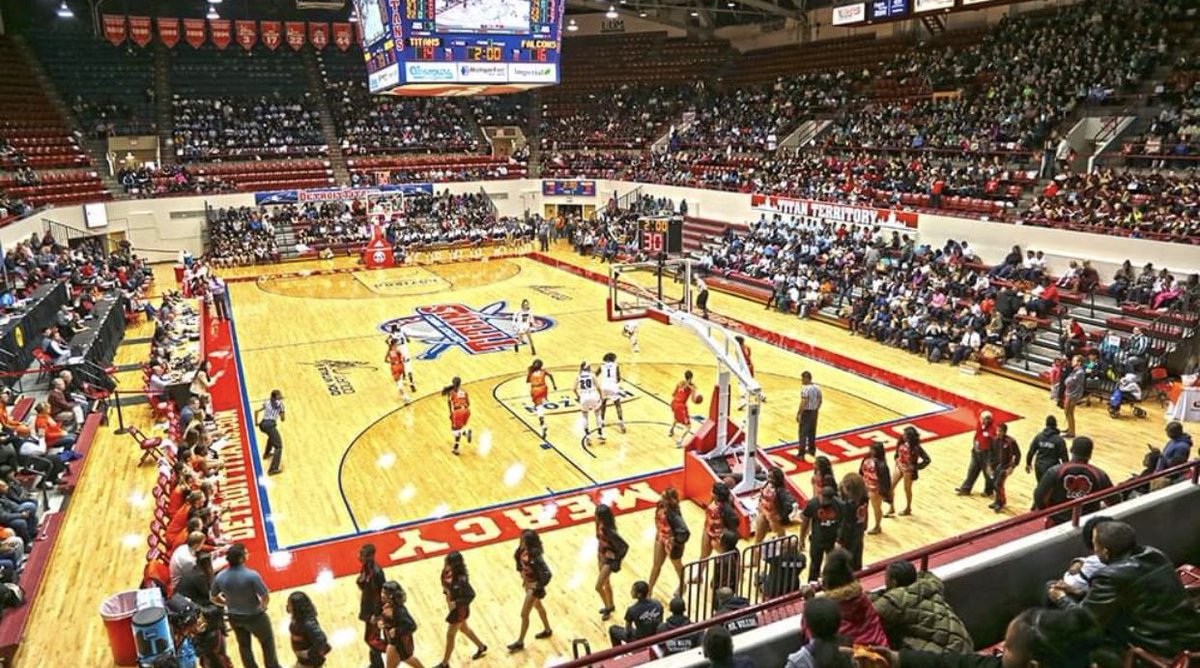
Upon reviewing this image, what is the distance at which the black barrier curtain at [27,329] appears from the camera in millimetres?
15531

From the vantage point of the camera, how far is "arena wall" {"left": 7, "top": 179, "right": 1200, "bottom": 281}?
62.2 feet

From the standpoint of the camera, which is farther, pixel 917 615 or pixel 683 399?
pixel 683 399

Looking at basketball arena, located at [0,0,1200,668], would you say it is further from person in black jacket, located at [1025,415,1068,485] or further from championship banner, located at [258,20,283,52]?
championship banner, located at [258,20,283,52]

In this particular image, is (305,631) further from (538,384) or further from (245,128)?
(245,128)

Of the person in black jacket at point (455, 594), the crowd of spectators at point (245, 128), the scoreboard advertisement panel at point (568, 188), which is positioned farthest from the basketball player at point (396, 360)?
the crowd of spectators at point (245, 128)

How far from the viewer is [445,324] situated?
23.0 m

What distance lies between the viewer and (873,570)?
5.84 metres

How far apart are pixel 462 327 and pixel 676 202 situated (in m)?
15.5

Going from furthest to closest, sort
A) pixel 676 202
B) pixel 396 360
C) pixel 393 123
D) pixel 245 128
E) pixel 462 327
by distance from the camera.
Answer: pixel 393 123 < pixel 245 128 < pixel 676 202 < pixel 462 327 < pixel 396 360

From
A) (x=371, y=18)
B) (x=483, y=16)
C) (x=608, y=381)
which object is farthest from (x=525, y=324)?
(x=371, y=18)

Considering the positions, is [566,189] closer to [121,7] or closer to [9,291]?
[121,7]

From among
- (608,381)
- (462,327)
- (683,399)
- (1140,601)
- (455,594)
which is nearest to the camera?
(1140,601)

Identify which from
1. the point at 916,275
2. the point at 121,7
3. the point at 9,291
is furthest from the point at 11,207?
the point at 916,275

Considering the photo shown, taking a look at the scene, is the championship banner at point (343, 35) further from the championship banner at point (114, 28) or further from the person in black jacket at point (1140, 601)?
the person in black jacket at point (1140, 601)
